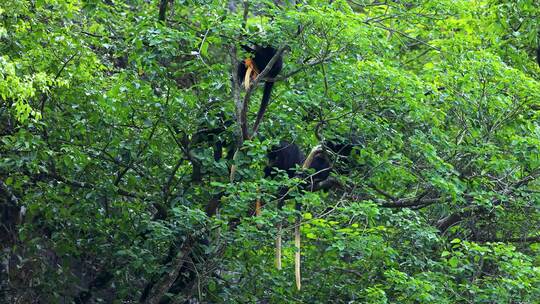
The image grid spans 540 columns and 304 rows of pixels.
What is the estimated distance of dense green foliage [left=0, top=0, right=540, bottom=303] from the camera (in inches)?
257

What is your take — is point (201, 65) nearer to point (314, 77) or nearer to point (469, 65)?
point (314, 77)

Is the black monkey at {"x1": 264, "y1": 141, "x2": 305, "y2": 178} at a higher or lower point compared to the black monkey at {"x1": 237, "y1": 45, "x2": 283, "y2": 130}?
lower

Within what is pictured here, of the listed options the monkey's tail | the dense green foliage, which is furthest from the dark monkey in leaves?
the monkey's tail

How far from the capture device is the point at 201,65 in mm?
6969

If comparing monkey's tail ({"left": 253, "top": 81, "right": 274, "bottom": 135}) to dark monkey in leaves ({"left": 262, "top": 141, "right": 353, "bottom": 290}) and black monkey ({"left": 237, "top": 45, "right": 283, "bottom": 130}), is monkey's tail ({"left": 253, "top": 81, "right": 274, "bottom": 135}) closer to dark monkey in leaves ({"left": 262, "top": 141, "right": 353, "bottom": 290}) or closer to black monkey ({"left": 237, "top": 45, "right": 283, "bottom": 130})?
black monkey ({"left": 237, "top": 45, "right": 283, "bottom": 130})

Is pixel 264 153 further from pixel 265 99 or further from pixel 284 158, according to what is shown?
pixel 284 158

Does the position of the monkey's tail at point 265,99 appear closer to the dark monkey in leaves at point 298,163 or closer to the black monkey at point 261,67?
the black monkey at point 261,67

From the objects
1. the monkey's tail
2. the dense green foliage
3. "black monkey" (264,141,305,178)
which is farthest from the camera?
"black monkey" (264,141,305,178)

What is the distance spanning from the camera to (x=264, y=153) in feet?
20.6

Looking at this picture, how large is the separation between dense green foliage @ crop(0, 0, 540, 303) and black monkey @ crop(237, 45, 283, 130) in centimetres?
12

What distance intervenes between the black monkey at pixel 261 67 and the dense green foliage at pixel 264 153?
0.12 m

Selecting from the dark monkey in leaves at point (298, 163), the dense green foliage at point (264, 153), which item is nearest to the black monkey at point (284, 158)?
the dark monkey in leaves at point (298, 163)

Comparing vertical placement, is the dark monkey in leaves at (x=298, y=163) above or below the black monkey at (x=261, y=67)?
below

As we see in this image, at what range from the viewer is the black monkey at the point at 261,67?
7.03m
